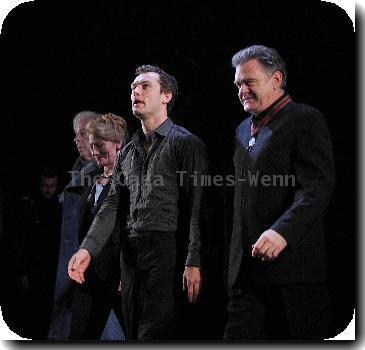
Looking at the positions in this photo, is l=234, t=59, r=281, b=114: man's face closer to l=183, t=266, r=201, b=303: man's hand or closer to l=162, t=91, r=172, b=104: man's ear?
l=162, t=91, r=172, b=104: man's ear

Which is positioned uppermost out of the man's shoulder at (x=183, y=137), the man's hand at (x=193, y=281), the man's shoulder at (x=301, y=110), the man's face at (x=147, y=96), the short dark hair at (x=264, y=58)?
the short dark hair at (x=264, y=58)

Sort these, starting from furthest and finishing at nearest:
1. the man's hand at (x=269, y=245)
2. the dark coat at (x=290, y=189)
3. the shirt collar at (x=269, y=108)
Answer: the shirt collar at (x=269, y=108), the dark coat at (x=290, y=189), the man's hand at (x=269, y=245)

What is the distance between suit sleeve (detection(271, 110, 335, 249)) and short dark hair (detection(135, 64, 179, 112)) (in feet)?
2.33

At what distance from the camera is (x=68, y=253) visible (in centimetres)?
372

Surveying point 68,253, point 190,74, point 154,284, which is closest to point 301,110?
point 190,74

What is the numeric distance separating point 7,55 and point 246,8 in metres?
1.15

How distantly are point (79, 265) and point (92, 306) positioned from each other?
1.36ft

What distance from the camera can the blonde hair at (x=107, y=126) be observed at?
3672mm

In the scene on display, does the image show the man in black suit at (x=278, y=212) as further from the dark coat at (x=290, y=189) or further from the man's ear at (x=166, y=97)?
the man's ear at (x=166, y=97)

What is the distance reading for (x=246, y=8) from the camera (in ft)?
11.4

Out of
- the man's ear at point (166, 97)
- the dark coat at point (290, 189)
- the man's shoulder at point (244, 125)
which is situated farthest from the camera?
the man's ear at point (166, 97)

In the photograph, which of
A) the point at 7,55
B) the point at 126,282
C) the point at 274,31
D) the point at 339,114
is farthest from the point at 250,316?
the point at 7,55

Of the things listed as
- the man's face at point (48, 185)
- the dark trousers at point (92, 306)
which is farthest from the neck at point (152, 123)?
the dark trousers at point (92, 306)

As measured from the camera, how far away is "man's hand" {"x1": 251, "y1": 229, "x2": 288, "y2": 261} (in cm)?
283
